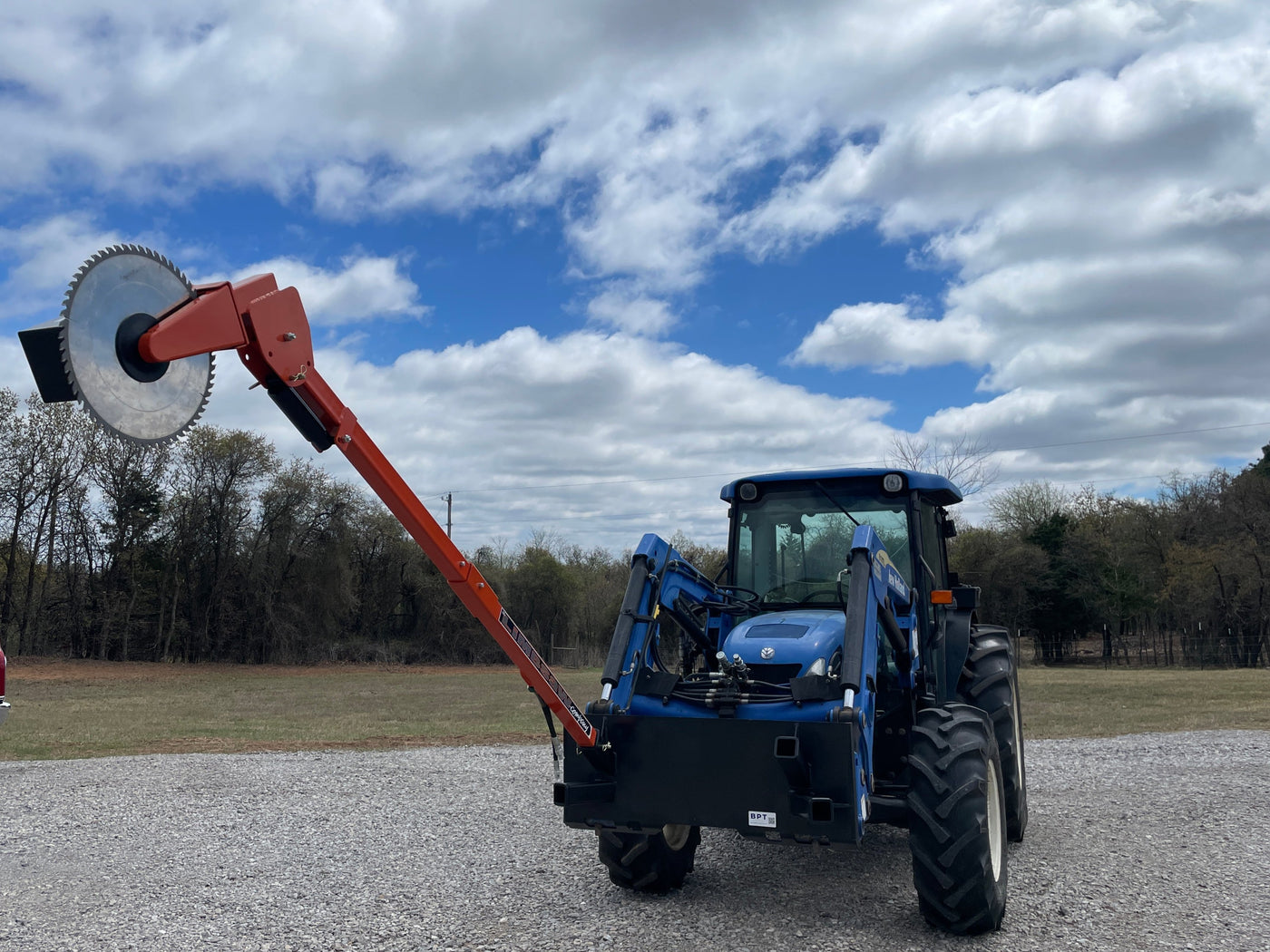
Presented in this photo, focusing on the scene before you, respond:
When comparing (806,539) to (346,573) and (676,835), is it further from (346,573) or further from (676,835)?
(346,573)

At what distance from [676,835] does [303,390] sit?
11.1 ft

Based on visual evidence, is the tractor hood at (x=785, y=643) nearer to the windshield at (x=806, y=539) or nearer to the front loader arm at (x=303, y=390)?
the windshield at (x=806, y=539)

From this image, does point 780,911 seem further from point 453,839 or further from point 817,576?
point 453,839

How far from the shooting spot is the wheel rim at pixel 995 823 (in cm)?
524

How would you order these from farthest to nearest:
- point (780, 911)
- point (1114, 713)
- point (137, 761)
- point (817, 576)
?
point (1114, 713), point (137, 761), point (817, 576), point (780, 911)

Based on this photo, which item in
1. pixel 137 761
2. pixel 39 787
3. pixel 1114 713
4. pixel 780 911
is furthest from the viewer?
pixel 1114 713

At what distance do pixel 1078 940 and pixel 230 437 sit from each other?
4162 centimetres

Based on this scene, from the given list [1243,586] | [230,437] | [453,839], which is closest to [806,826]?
[453,839]

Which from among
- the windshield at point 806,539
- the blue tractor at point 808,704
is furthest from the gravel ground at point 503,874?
the windshield at point 806,539

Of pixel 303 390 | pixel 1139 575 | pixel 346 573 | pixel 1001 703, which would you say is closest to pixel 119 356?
pixel 303 390

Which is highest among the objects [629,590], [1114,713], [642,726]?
[629,590]

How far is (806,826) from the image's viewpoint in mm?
4664

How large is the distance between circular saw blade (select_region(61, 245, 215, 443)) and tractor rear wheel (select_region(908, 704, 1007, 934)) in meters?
3.85

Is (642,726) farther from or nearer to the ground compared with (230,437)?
nearer to the ground
